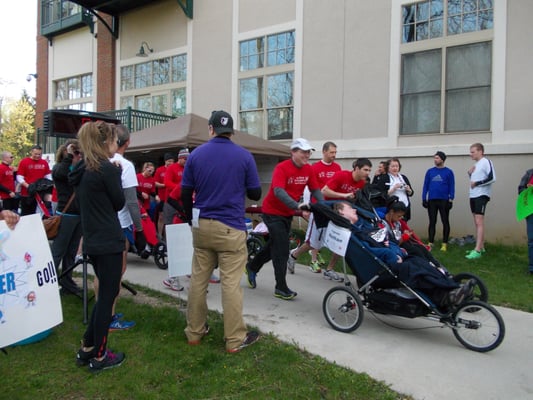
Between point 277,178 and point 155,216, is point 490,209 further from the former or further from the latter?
point 155,216

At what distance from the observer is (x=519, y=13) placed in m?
9.12

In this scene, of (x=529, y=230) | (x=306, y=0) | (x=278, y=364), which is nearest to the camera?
(x=278, y=364)

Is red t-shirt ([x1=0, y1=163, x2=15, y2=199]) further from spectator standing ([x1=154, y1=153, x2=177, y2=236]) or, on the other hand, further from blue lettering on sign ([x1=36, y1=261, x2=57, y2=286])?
blue lettering on sign ([x1=36, y1=261, x2=57, y2=286])

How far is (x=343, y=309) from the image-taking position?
4465 mm

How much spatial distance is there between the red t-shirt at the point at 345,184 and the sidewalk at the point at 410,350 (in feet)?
5.04

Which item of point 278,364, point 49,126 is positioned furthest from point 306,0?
point 278,364

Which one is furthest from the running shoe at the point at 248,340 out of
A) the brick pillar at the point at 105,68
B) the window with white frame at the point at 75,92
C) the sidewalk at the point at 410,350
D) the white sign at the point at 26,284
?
the window with white frame at the point at 75,92

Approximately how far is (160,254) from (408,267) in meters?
4.28

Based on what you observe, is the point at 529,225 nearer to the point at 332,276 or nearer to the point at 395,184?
the point at 395,184

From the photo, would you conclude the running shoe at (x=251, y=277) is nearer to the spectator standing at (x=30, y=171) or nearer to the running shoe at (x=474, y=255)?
the running shoe at (x=474, y=255)

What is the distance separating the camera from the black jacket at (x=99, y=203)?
129 inches

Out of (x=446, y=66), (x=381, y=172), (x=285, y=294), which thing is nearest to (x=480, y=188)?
(x=381, y=172)

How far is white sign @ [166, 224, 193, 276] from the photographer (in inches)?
195

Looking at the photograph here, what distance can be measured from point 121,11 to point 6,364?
1644cm
